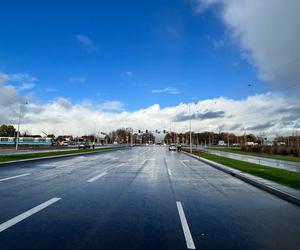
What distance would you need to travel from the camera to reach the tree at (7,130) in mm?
160562

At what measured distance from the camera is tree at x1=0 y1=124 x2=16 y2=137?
6321 inches


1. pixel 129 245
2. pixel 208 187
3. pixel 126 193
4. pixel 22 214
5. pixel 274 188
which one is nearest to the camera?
pixel 129 245

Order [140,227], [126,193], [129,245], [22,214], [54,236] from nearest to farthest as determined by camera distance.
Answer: [129,245]
[54,236]
[140,227]
[22,214]
[126,193]

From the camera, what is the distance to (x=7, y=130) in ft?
532

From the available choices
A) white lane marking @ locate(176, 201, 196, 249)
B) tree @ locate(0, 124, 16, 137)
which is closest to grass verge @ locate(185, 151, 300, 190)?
white lane marking @ locate(176, 201, 196, 249)

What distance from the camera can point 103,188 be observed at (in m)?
11.6

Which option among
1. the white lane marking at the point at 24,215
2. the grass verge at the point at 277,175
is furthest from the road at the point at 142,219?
the grass verge at the point at 277,175

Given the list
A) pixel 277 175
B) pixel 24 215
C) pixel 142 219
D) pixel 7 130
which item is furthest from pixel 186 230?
pixel 7 130

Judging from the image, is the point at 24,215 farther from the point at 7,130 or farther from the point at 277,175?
the point at 7,130

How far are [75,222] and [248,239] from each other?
3770mm

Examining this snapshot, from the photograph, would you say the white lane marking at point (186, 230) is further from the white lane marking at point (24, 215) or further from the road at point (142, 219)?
the white lane marking at point (24, 215)

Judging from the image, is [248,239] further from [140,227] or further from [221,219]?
[140,227]

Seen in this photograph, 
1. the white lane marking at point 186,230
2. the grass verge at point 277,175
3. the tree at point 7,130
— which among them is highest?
the tree at point 7,130

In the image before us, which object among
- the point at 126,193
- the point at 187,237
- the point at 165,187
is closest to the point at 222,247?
the point at 187,237
